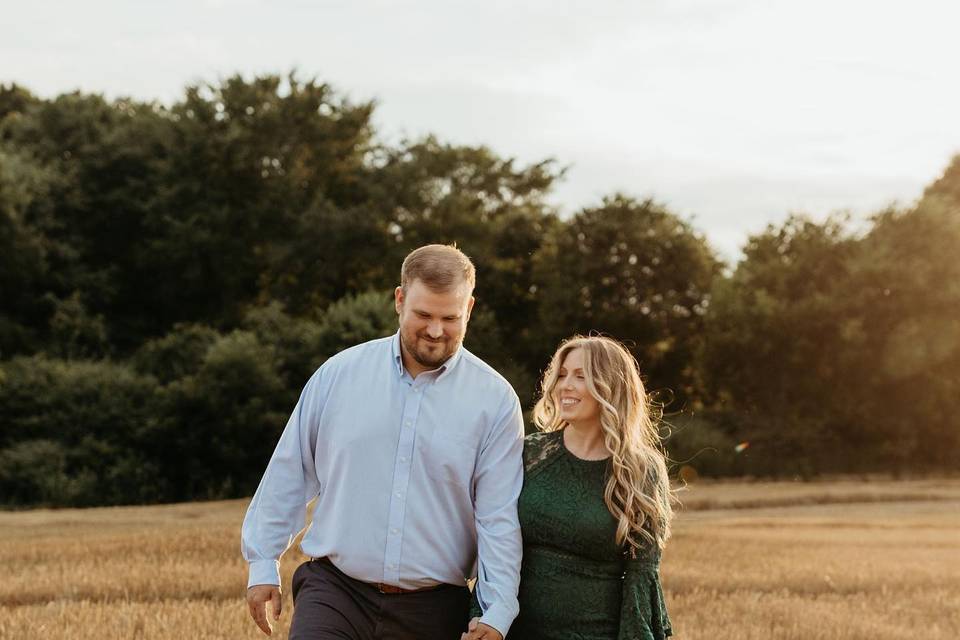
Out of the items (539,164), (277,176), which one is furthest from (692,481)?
(277,176)

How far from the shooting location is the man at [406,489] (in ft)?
15.4

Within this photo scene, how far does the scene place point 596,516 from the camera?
4.83 m

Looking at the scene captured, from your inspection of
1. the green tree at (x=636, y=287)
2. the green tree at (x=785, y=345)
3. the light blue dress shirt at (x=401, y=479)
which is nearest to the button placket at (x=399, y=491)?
the light blue dress shirt at (x=401, y=479)

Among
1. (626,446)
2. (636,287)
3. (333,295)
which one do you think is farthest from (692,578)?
(333,295)

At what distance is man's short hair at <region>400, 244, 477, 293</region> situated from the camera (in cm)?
462

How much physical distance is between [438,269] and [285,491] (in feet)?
3.94

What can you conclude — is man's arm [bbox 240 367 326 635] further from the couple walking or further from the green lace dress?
the green lace dress

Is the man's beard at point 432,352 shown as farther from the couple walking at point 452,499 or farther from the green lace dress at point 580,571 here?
the green lace dress at point 580,571

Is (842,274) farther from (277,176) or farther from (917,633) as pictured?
(917,633)

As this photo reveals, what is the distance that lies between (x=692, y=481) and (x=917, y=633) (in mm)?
21228

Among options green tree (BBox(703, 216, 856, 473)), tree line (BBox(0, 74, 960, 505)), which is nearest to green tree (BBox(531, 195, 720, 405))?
tree line (BBox(0, 74, 960, 505))

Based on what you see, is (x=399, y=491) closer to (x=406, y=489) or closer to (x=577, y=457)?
(x=406, y=489)

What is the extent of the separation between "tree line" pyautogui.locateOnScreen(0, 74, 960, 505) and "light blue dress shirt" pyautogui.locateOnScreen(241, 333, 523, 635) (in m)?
20.8

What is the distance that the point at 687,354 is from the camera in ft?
116
